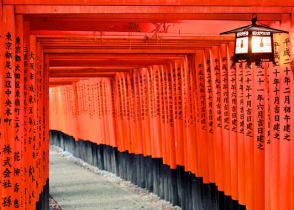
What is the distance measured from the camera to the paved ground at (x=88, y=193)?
51.0 ft

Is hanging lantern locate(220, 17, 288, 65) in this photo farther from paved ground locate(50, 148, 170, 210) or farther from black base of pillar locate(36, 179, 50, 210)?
paved ground locate(50, 148, 170, 210)

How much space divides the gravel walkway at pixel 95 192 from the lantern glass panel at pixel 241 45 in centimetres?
800

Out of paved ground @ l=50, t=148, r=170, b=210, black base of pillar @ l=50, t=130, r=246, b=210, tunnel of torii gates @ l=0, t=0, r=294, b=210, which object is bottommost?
paved ground @ l=50, t=148, r=170, b=210

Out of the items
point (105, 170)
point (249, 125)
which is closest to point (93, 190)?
point (105, 170)

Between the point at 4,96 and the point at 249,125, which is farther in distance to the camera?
the point at 249,125

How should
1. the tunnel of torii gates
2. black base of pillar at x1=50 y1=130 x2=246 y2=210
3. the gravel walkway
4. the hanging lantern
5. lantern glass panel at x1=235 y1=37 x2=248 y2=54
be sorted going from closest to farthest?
the hanging lantern < lantern glass panel at x1=235 y1=37 x2=248 y2=54 < the tunnel of torii gates < black base of pillar at x1=50 y1=130 x2=246 y2=210 < the gravel walkway

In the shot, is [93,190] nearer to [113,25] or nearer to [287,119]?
[113,25]

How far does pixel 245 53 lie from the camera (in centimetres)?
700

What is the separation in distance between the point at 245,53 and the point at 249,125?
2.20 metres

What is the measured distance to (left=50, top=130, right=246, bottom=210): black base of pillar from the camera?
11.7 metres

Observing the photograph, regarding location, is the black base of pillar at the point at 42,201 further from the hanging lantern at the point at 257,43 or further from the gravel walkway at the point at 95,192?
the hanging lantern at the point at 257,43

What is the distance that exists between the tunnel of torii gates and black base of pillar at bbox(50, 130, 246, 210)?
5 centimetres

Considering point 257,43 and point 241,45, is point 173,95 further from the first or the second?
point 257,43

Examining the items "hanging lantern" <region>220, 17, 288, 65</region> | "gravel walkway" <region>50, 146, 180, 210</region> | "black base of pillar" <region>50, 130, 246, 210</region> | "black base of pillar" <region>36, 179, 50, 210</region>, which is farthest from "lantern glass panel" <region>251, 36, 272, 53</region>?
"gravel walkway" <region>50, 146, 180, 210</region>
